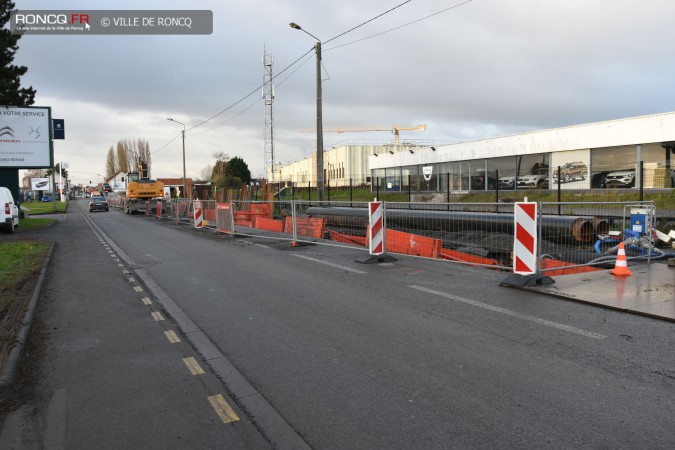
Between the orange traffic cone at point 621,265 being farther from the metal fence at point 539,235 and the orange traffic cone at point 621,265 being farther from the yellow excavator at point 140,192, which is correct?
the yellow excavator at point 140,192

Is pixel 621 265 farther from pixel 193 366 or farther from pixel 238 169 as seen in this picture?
pixel 238 169

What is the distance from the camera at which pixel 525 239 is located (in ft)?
26.0

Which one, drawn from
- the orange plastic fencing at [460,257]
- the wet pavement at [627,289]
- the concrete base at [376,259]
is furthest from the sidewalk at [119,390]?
the orange plastic fencing at [460,257]

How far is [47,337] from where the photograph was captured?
5.84 m

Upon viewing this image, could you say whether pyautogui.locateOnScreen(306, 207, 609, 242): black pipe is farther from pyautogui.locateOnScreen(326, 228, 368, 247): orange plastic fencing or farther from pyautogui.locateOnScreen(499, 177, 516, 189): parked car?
pyautogui.locateOnScreen(499, 177, 516, 189): parked car

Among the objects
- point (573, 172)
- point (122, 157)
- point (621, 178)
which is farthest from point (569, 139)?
point (122, 157)

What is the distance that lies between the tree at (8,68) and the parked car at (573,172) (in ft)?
106

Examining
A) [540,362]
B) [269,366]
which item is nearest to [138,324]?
[269,366]

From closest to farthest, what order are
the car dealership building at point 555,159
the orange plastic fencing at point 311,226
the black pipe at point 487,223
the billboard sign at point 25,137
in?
the black pipe at point 487,223 < the orange plastic fencing at point 311,226 < the car dealership building at point 555,159 < the billboard sign at point 25,137

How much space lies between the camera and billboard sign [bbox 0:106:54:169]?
27.8 meters

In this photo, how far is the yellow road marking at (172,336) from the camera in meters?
5.57

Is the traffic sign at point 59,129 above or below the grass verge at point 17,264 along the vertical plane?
above

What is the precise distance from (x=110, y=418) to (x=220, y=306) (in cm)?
350

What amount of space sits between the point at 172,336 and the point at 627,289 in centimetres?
683
